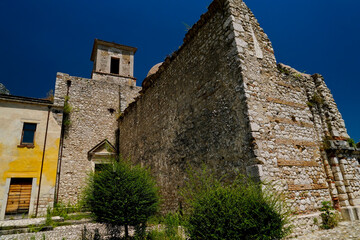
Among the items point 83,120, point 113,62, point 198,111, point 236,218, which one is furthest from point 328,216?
point 113,62

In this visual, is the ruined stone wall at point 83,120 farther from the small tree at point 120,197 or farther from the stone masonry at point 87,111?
the small tree at point 120,197

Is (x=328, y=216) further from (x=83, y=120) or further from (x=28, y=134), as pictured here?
(x=83, y=120)

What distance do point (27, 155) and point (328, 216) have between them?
11615 mm

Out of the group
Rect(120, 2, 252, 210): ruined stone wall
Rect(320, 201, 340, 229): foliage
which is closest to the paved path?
Rect(320, 201, 340, 229): foliage

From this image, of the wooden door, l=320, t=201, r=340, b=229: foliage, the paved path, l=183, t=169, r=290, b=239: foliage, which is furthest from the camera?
the wooden door

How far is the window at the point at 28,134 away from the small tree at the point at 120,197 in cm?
611

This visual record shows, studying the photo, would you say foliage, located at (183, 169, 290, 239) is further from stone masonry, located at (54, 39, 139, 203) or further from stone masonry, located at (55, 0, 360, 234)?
stone masonry, located at (54, 39, 139, 203)

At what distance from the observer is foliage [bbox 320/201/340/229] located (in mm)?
4906

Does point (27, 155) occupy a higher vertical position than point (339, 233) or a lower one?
higher

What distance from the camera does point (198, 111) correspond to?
20.9 feet

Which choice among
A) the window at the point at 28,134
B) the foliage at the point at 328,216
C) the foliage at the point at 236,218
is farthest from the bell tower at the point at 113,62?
the foliage at the point at 328,216

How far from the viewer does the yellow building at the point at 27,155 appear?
371 inches

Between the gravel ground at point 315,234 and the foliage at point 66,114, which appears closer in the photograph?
the gravel ground at point 315,234

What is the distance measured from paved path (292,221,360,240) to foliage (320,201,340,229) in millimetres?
126
